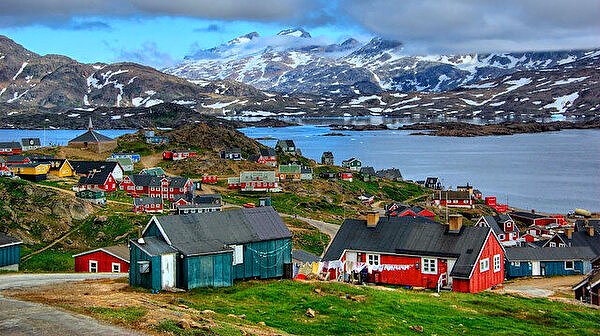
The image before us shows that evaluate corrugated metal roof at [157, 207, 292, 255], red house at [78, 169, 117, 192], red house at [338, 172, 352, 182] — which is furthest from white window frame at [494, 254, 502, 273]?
red house at [338, 172, 352, 182]

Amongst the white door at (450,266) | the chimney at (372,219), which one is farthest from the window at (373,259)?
the white door at (450,266)

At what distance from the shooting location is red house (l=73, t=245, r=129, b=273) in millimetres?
41688

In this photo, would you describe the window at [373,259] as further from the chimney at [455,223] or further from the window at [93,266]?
the window at [93,266]

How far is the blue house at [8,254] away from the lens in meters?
42.5

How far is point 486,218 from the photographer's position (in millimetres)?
70562

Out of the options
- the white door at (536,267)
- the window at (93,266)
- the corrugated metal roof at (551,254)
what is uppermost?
the window at (93,266)

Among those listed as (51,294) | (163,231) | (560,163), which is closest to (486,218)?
(163,231)

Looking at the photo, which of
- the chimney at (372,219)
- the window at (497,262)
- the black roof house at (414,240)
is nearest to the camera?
the black roof house at (414,240)

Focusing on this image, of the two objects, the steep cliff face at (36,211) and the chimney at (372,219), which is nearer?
the chimney at (372,219)

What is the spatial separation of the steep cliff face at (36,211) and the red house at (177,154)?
5776cm

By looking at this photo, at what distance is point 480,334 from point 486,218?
46.3 metres

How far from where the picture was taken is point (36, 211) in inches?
2394

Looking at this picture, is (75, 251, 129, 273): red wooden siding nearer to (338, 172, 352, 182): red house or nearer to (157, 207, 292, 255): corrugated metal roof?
(157, 207, 292, 255): corrugated metal roof

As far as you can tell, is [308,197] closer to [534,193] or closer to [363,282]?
[534,193]
